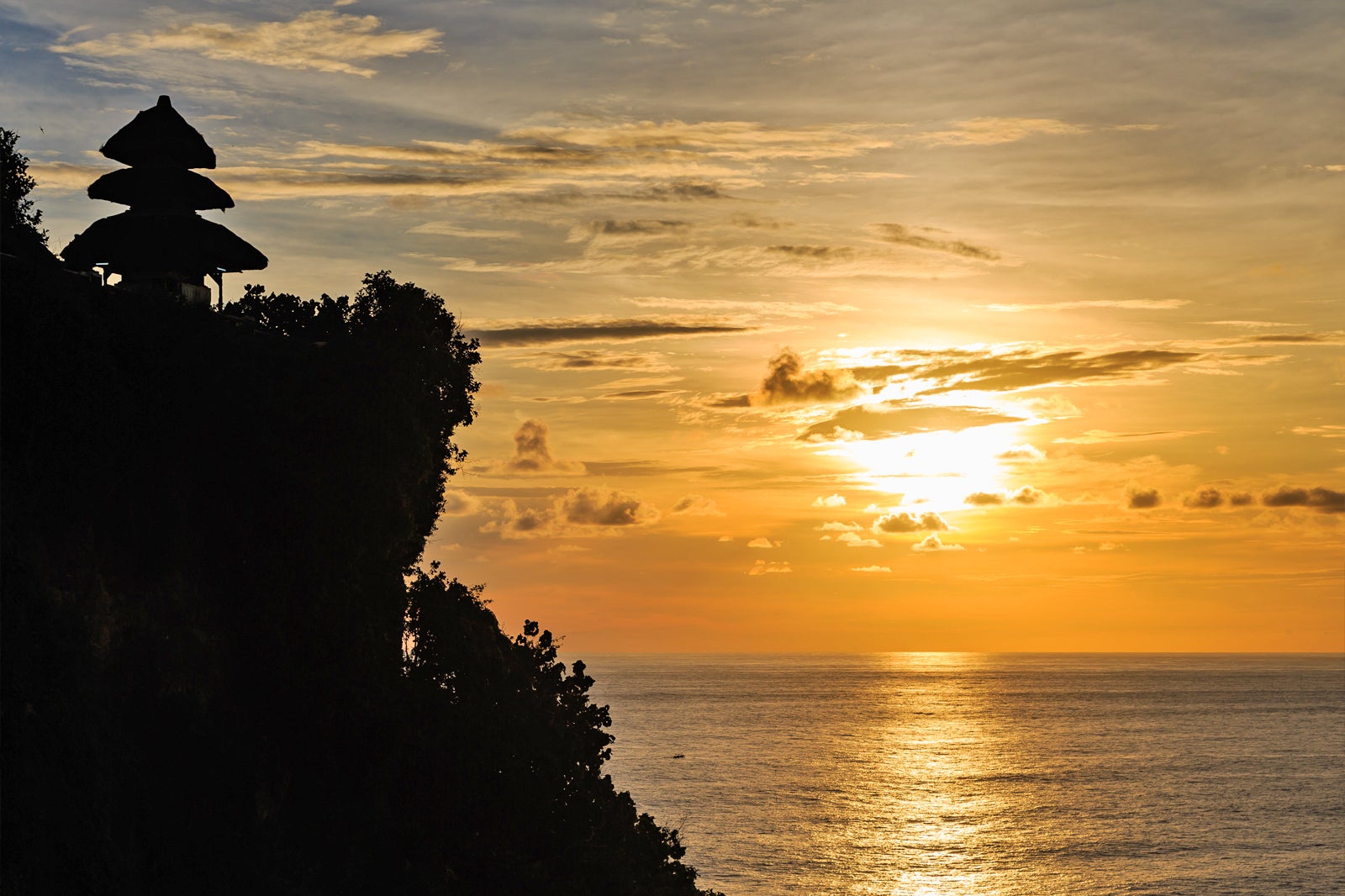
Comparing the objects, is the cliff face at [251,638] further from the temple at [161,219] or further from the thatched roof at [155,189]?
the thatched roof at [155,189]

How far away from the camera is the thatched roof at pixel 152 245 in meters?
42.6

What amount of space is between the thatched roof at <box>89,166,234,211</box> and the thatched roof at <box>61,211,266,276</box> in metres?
0.51

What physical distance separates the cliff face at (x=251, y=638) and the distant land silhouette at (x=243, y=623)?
0.08 metres

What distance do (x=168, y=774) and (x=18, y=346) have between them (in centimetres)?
1304

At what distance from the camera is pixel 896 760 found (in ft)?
486

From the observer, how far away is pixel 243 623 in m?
38.8

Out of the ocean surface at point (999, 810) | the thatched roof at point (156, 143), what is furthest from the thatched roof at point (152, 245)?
the ocean surface at point (999, 810)

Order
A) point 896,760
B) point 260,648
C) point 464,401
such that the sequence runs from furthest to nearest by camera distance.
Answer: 1. point 896,760
2. point 464,401
3. point 260,648

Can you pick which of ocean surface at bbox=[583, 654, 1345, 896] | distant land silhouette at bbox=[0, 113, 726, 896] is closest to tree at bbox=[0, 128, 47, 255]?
distant land silhouette at bbox=[0, 113, 726, 896]

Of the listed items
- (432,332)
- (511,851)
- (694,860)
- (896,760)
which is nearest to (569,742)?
(511,851)

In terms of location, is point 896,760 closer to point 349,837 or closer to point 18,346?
point 349,837

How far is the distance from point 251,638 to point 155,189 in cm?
1687

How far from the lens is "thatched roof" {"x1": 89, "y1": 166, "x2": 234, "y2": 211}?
43.5 m

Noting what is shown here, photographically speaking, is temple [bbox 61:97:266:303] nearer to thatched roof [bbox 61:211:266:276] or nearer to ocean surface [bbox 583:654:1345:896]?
thatched roof [bbox 61:211:266:276]
